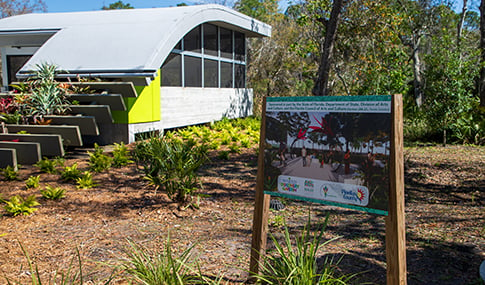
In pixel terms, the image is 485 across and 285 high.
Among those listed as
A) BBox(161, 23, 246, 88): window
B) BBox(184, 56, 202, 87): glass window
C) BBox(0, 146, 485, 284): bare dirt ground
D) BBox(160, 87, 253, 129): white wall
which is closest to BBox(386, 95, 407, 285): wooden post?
BBox(0, 146, 485, 284): bare dirt ground

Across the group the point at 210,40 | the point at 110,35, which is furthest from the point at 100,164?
the point at 210,40

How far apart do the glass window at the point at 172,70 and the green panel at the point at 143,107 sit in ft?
1.90

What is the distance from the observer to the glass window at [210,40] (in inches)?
498

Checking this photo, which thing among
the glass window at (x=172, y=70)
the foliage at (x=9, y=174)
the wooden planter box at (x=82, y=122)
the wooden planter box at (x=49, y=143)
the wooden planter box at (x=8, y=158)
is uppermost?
the glass window at (x=172, y=70)

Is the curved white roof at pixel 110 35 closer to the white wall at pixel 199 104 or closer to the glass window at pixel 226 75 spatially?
the white wall at pixel 199 104

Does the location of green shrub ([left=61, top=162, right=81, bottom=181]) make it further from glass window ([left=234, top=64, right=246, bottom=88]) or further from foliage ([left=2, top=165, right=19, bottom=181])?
glass window ([left=234, top=64, right=246, bottom=88])

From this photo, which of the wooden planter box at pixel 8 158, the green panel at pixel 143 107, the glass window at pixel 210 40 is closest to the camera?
the wooden planter box at pixel 8 158

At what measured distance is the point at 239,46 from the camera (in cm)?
1509

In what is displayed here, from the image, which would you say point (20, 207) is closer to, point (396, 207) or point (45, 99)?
point (45, 99)

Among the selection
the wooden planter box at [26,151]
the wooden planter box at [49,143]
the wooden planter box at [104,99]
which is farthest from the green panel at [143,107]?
the wooden planter box at [26,151]

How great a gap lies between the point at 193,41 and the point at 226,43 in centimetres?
229

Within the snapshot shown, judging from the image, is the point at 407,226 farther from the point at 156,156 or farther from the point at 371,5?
the point at 371,5

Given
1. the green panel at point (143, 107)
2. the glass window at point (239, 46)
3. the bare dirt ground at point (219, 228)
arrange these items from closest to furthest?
the bare dirt ground at point (219, 228), the green panel at point (143, 107), the glass window at point (239, 46)

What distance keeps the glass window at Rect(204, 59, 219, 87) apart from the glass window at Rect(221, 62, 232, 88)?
0.44m
